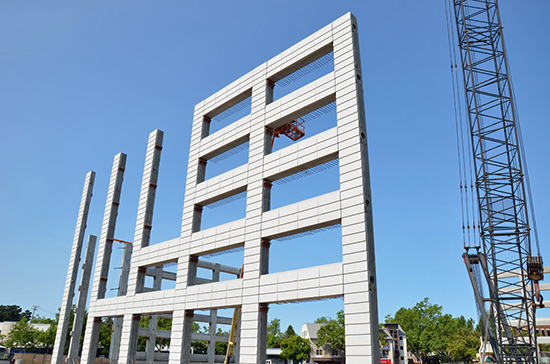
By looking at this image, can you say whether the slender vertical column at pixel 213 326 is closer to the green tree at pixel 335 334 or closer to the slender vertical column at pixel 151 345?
the slender vertical column at pixel 151 345

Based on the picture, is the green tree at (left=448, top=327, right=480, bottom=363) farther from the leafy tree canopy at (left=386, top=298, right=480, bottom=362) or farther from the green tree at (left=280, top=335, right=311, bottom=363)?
the green tree at (left=280, top=335, right=311, bottom=363)

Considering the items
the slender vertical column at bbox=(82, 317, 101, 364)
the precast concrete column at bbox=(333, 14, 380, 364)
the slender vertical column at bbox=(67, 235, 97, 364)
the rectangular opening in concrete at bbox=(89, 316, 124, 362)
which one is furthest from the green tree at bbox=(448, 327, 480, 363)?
the precast concrete column at bbox=(333, 14, 380, 364)

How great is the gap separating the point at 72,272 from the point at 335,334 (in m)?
61.9

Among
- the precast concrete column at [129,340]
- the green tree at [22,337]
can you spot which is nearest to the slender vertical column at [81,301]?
the precast concrete column at [129,340]

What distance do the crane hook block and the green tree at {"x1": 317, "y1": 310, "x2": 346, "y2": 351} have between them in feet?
171

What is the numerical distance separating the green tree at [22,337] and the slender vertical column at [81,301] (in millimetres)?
40921

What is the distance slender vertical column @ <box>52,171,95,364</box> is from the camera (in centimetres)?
4762

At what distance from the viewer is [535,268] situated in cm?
4447

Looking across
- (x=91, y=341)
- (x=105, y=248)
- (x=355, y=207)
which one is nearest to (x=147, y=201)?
(x=105, y=248)

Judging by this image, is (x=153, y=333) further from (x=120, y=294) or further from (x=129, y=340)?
(x=129, y=340)

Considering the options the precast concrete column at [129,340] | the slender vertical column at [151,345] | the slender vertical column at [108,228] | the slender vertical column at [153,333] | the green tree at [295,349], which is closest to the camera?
the precast concrete column at [129,340]

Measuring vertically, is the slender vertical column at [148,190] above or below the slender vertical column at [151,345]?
above

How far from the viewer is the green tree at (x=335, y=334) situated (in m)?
91.7

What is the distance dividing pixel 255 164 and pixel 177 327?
45.0ft
